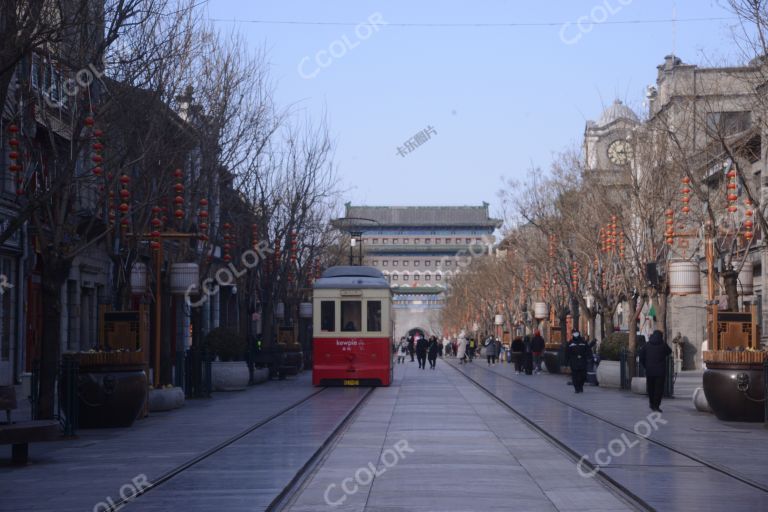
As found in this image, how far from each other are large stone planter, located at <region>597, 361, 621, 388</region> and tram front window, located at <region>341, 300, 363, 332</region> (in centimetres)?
763

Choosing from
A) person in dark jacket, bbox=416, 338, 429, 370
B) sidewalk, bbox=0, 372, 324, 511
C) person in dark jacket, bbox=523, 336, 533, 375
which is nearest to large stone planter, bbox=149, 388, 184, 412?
sidewalk, bbox=0, 372, 324, 511

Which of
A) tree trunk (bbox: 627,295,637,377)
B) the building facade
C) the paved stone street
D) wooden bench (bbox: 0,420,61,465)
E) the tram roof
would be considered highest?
the building facade

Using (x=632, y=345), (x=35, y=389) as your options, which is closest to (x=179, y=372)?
(x=35, y=389)

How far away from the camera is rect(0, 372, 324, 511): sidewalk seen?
41.7 ft

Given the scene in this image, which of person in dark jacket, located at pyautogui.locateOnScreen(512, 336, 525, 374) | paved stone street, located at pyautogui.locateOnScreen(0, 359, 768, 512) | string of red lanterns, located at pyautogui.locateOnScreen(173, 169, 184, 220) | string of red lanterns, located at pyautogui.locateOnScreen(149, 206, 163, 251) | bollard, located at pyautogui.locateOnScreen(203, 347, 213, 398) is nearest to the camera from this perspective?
paved stone street, located at pyautogui.locateOnScreen(0, 359, 768, 512)

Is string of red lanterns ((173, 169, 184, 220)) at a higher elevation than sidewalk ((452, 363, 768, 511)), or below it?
higher

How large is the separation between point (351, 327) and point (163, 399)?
430 inches

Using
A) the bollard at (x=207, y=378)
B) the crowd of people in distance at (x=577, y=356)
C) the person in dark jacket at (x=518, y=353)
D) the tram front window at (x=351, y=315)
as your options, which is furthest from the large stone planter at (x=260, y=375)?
the person in dark jacket at (x=518, y=353)

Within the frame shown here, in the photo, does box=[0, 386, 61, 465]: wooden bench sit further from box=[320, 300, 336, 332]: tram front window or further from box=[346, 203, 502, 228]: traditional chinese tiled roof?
box=[346, 203, 502, 228]: traditional chinese tiled roof

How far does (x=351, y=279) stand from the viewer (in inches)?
1479

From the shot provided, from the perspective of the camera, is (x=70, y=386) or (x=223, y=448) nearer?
(x=223, y=448)

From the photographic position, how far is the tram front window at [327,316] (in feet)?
122

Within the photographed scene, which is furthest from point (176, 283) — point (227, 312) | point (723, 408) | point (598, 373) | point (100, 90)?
point (227, 312)

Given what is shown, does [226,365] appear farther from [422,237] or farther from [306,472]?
[422,237]
